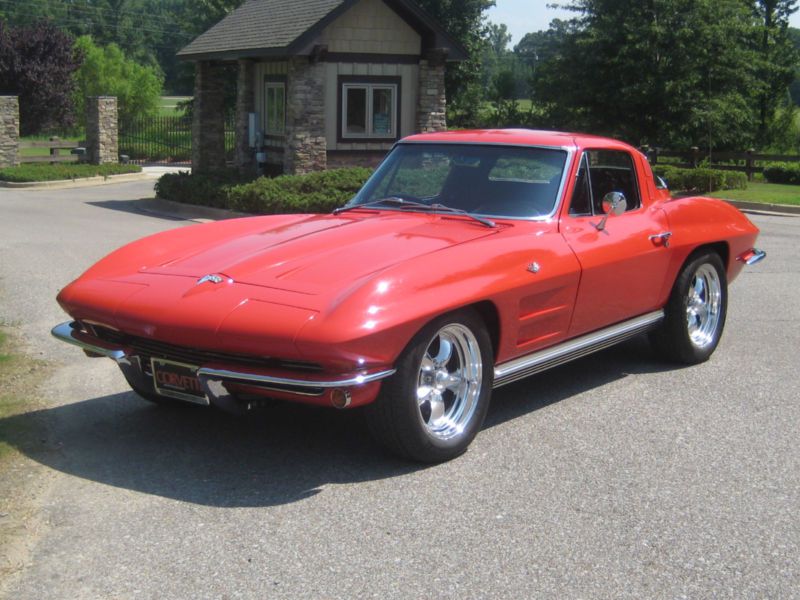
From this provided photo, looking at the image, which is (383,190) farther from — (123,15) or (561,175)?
(123,15)

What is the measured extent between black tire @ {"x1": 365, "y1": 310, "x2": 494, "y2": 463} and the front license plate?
0.81 m

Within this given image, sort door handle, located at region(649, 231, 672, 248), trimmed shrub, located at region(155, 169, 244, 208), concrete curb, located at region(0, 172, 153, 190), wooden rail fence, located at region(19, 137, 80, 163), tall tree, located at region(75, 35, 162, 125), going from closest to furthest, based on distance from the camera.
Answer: door handle, located at region(649, 231, 672, 248)
trimmed shrub, located at region(155, 169, 244, 208)
concrete curb, located at region(0, 172, 153, 190)
wooden rail fence, located at region(19, 137, 80, 163)
tall tree, located at region(75, 35, 162, 125)

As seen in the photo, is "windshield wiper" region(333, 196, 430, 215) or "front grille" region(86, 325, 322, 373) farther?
"windshield wiper" region(333, 196, 430, 215)

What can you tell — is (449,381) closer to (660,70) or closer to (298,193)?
(298,193)

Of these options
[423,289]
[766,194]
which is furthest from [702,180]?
[423,289]

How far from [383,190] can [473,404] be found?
1939 millimetres

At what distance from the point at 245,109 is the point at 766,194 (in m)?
12.4

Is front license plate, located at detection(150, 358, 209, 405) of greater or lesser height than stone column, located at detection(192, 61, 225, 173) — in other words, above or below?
below

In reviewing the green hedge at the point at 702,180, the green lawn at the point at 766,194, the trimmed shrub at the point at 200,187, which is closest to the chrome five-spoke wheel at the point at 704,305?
the trimmed shrub at the point at 200,187

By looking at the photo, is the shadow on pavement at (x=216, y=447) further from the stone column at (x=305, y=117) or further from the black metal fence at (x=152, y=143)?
the black metal fence at (x=152, y=143)

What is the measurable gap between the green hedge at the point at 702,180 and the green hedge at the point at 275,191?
847 centimetres

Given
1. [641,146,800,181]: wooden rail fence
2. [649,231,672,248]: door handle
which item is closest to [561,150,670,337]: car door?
[649,231,672,248]: door handle

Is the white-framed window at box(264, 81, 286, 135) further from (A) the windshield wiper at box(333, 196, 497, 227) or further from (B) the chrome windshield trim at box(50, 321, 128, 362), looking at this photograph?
(B) the chrome windshield trim at box(50, 321, 128, 362)

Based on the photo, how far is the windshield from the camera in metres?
6.05
